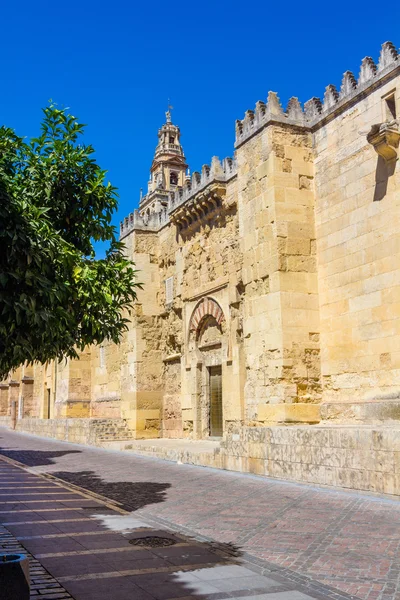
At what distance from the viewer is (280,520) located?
23.1 feet

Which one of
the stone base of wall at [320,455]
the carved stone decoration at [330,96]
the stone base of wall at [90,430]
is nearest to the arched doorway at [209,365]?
the stone base of wall at [90,430]

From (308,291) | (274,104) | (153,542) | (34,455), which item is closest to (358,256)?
(308,291)

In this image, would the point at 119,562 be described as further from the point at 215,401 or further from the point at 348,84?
the point at 215,401

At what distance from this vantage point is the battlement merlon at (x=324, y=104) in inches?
462

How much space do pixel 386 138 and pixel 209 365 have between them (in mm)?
9092

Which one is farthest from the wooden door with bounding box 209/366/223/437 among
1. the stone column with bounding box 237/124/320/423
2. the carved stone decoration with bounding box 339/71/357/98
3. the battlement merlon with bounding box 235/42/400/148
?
the carved stone decoration with bounding box 339/71/357/98

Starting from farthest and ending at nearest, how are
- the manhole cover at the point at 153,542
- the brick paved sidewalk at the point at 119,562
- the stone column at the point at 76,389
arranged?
1. the stone column at the point at 76,389
2. the manhole cover at the point at 153,542
3. the brick paved sidewalk at the point at 119,562

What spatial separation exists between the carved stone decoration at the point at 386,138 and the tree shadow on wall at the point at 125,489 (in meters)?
7.23

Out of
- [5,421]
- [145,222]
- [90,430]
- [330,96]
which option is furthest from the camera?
[5,421]

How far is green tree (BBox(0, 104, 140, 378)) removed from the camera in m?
5.48

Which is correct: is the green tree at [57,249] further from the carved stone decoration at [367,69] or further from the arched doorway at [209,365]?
the arched doorway at [209,365]

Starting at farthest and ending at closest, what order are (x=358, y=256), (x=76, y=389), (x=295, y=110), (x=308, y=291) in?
(x=76, y=389) < (x=295, y=110) < (x=308, y=291) < (x=358, y=256)

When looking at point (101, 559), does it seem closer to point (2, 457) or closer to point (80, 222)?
point (80, 222)

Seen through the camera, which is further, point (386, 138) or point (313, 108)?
point (313, 108)
